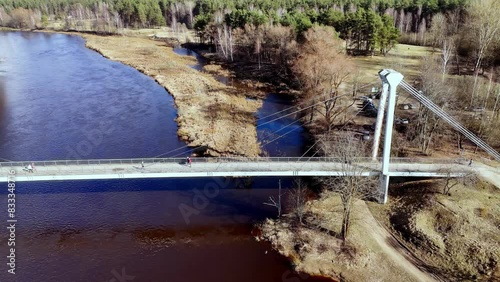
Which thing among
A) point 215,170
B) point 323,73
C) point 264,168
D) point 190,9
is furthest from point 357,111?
point 190,9

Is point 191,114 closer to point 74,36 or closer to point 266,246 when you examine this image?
point 266,246

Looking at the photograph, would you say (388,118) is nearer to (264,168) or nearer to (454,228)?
(454,228)

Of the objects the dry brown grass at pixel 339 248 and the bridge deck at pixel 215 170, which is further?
the bridge deck at pixel 215 170

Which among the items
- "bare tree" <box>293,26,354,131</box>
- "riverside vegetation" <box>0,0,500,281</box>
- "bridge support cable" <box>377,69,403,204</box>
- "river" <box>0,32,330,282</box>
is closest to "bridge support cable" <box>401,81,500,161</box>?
"riverside vegetation" <box>0,0,500,281</box>

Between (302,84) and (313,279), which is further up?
(302,84)

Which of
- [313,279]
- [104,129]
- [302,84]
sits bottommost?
[313,279]

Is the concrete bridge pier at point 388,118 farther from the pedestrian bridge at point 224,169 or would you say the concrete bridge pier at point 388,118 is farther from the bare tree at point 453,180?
the bare tree at point 453,180

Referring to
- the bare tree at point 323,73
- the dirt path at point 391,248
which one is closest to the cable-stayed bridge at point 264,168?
the dirt path at point 391,248

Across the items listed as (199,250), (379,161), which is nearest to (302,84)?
(379,161)

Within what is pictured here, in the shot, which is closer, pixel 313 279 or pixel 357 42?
pixel 313 279
